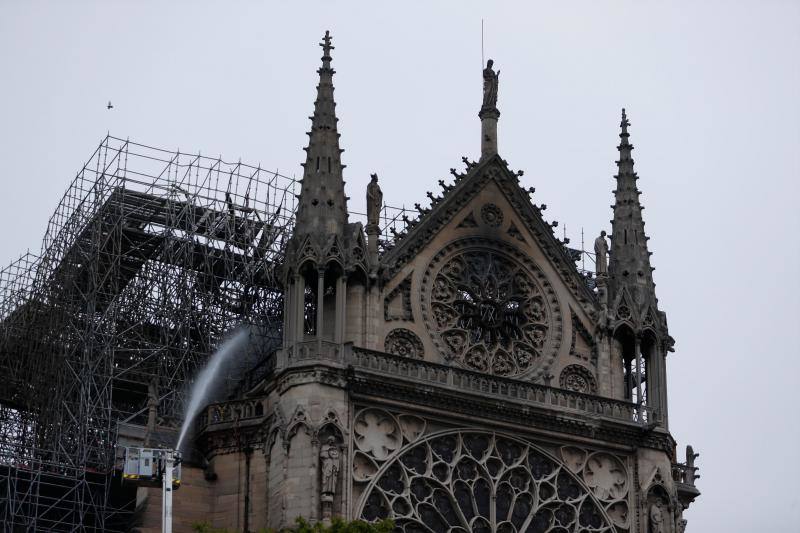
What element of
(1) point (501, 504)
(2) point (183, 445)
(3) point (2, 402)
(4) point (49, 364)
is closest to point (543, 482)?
(1) point (501, 504)

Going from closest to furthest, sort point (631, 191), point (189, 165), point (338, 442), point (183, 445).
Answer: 1. point (338, 442)
2. point (183, 445)
3. point (631, 191)
4. point (189, 165)

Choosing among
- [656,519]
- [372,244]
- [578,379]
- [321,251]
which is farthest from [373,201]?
[656,519]

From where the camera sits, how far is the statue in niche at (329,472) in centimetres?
4203

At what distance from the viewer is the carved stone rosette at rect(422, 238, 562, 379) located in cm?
4650

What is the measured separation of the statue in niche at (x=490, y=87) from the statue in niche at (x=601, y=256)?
4358mm

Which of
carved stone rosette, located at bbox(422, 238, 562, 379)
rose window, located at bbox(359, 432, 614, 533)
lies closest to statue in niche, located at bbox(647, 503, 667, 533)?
rose window, located at bbox(359, 432, 614, 533)

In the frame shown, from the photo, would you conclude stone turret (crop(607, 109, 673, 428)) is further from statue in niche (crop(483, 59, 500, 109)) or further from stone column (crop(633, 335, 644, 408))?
statue in niche (crop(483, 59, 500, 109))

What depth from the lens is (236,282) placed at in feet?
169

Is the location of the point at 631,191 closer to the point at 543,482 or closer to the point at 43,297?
the point at 543,482

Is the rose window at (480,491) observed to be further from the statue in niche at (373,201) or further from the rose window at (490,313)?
the statue in niche at (373,201)

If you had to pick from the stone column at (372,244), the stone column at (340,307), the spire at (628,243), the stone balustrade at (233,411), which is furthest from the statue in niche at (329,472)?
the spire at (628,243)

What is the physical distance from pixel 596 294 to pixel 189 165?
12.4 meters

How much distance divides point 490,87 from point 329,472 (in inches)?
490

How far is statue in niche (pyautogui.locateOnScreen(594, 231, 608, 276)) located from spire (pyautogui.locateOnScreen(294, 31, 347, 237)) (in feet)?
23.2
